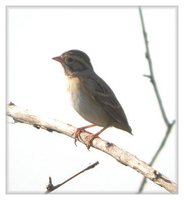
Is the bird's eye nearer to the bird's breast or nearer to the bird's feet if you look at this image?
the bird's breast

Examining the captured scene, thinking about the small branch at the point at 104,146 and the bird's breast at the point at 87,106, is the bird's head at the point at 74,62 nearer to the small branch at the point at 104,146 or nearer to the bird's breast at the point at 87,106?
the bird's breast at the point at 87,106

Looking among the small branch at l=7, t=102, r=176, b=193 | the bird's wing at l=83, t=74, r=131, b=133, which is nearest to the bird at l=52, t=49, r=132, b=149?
the bird's wing at l=83, t=74, r=131, b=133

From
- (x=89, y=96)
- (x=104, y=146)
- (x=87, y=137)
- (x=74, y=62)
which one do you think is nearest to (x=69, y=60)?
(x=74, y=62)

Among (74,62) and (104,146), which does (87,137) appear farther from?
(74,62)

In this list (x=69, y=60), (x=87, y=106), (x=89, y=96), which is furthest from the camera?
(x=69, y=60)

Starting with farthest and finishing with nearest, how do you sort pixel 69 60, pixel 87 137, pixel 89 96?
pixel 69 60
pixel 89 96
pixel 87 137
